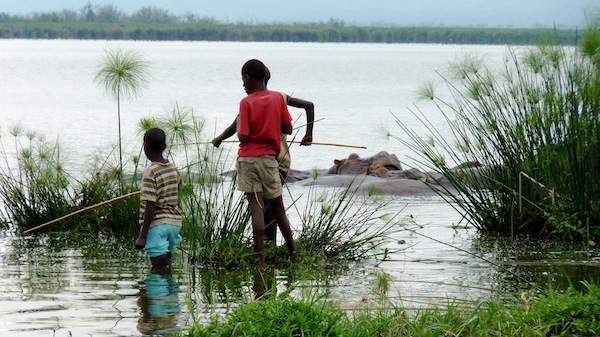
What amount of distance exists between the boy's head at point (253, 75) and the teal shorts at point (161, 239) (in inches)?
44.7

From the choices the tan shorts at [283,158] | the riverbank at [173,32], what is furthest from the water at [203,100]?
the riverbank at [173,32]

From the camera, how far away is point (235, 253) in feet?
29.3

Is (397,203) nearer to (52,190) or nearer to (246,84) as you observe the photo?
(52,190)

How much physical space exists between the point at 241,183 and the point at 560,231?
288 cm

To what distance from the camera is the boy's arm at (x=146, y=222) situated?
8.45 metres

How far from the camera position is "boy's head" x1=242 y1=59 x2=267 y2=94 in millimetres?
8570

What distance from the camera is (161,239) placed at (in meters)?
8.59

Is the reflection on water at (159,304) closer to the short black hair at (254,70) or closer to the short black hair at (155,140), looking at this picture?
the short black hair at (155,140)

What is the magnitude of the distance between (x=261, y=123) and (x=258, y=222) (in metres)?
0.72

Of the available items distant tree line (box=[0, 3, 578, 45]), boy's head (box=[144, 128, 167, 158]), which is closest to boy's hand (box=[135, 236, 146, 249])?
boy's head (box=[144, 128, 167, 158])

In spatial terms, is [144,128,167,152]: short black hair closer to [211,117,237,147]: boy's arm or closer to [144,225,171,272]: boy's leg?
[211,117,237,147]: boy's arm

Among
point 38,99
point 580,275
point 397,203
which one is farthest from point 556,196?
point 38,99

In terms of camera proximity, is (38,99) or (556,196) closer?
(556,196)

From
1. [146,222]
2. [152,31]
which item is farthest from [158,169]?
[152,31]
